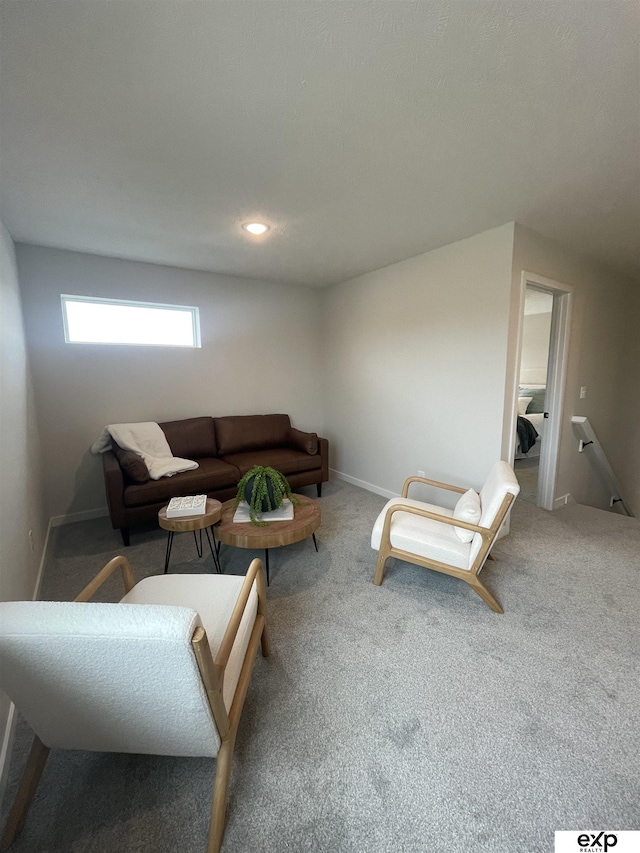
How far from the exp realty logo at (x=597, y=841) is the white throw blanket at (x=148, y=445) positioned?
2.99 m

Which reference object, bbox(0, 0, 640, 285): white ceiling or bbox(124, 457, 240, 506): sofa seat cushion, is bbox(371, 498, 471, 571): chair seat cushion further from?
bbox(0, 0, 640, 285): white ceiling

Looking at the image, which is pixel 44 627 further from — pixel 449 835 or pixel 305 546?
pixel 305 546

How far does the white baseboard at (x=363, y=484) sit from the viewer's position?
3.83 metres

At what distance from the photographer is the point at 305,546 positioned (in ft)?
8.99

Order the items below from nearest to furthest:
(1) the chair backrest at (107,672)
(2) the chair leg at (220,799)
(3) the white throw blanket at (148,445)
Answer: (1) the chair backrest at (107,672) < (2) the chair leg at (220,799) < (3) the white throw blanket at (148,445)

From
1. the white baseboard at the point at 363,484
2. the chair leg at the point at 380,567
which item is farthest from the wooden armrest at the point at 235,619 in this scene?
the white baseboard at the point at 363,484

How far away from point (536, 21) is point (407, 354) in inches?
96.7

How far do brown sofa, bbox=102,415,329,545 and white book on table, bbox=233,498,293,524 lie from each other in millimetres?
823

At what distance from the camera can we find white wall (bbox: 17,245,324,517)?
10.2ft

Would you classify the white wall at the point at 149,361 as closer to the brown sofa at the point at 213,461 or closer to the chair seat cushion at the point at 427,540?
the brown sofa at the point at 213,461

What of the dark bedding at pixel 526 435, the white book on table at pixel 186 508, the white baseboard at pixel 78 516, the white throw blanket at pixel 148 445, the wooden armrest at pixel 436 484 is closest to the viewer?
the white book on table at pixel 186 508

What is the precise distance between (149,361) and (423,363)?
2860 mm

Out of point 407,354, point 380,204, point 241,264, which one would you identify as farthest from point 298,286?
point 380,204

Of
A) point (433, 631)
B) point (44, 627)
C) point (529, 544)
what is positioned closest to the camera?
point (44, 627)
